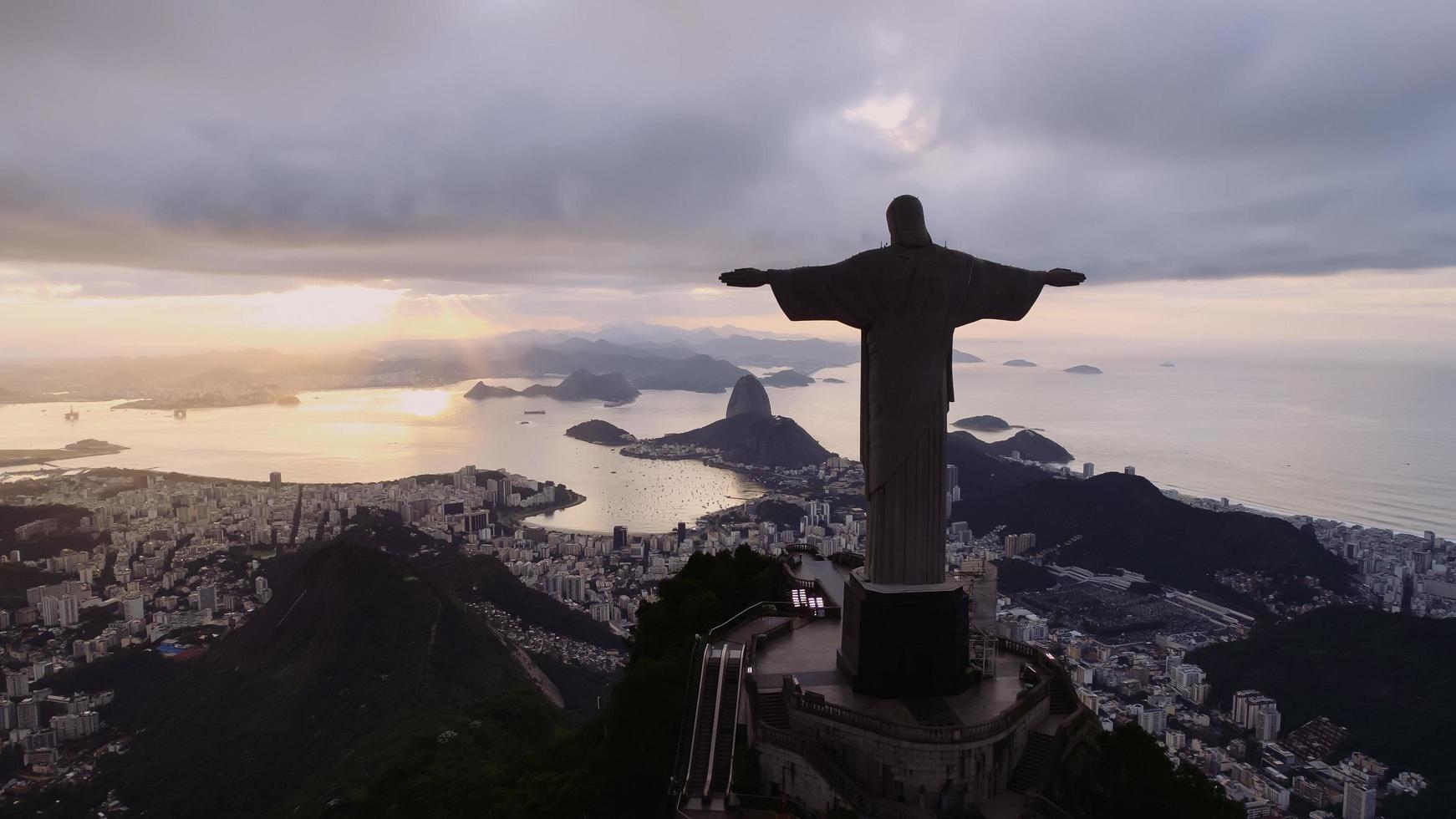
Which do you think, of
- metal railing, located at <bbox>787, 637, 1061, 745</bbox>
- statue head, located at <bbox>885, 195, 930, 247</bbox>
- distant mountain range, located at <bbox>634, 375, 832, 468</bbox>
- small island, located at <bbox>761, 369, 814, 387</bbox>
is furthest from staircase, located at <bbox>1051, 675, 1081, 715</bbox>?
small island, located at <bbox>761, 369, 814, 387</bbox>

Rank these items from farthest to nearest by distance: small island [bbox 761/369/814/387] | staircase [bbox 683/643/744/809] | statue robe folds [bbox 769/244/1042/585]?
small island [bbox 761/369/814/387], statue robe folds [bbox 769/244/1042/585], staircase [bbox 683/643/744/809]

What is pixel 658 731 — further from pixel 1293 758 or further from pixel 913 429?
pixel 1293 758

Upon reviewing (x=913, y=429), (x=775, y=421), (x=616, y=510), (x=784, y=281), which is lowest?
(x=616, y=510)

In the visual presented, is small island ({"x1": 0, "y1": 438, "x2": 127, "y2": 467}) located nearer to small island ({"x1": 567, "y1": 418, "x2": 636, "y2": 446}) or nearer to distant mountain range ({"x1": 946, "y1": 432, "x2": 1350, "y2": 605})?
small island ({"x1": 567, "y1": 418, "x2": 636, "y2": 446})

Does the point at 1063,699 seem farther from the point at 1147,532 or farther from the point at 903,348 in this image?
the point at 1147,532

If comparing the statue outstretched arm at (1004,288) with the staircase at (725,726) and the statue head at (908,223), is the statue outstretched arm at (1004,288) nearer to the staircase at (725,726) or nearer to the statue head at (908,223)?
the statue head at (908,223)

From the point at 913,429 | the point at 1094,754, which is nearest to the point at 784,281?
the point at 913,429
